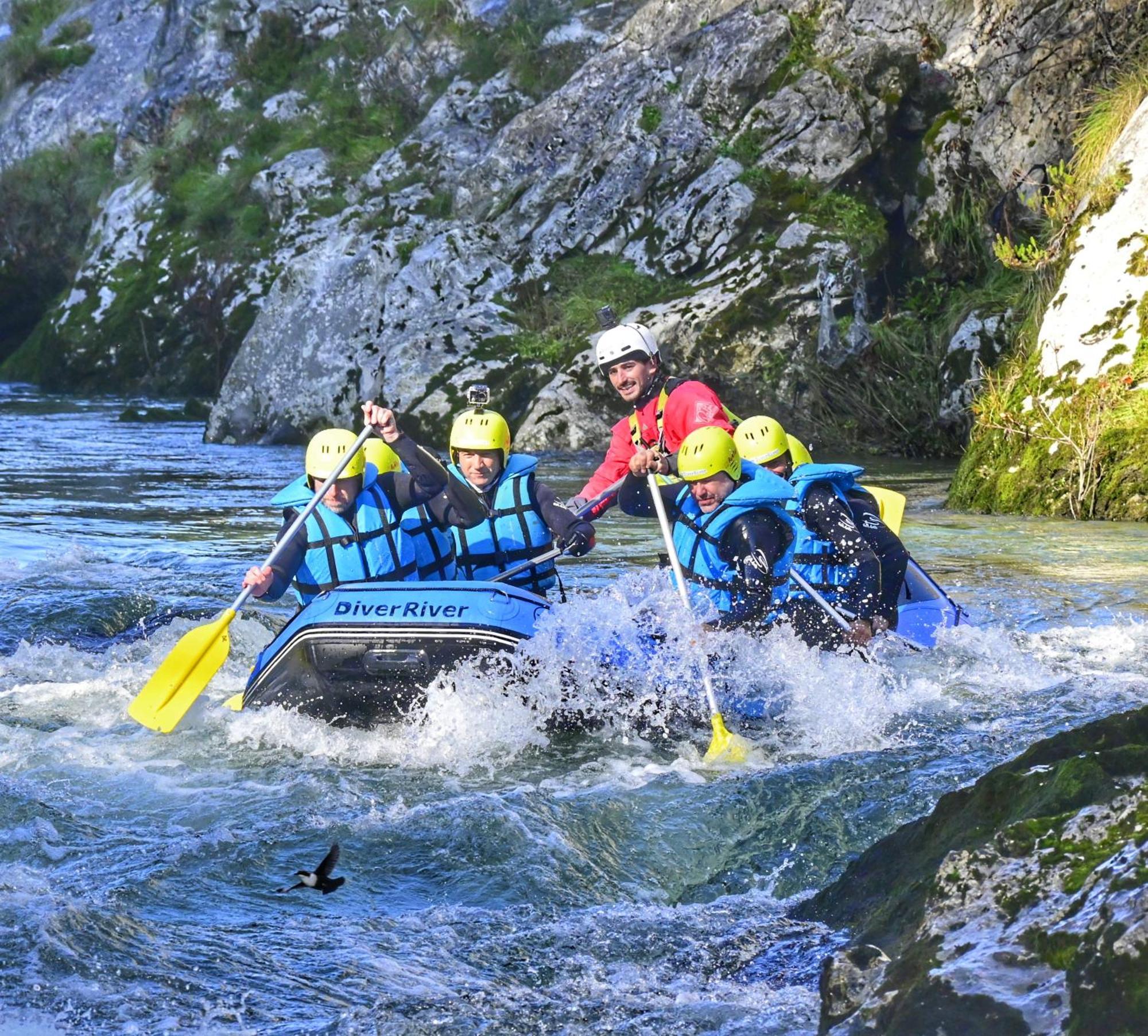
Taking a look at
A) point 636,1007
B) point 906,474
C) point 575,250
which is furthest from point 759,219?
point 636,1007

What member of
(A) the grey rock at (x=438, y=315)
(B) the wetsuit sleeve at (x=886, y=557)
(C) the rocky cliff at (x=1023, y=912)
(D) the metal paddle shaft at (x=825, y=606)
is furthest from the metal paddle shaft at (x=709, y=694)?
(A) the grey rock at (x=438, y=315)

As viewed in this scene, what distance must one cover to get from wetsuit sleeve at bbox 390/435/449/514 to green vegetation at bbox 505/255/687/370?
1021cm

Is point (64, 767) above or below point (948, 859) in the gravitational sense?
below

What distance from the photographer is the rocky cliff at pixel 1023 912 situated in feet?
9.22

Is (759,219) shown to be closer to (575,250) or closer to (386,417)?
(575,250)

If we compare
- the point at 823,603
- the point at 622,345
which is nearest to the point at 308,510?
the point at 622,345

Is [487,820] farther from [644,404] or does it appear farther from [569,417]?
[569,417]

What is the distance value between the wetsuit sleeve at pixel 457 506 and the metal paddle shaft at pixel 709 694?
2.77ft

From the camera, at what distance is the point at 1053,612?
8234mm

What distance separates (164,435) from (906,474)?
1059cm

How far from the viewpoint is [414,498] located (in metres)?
6.96

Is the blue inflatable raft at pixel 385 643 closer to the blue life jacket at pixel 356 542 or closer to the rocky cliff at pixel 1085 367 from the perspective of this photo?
the blue life jacket at pixel 356 542

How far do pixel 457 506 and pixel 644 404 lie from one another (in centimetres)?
158

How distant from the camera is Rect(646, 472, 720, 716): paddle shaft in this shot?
19.6 feet
